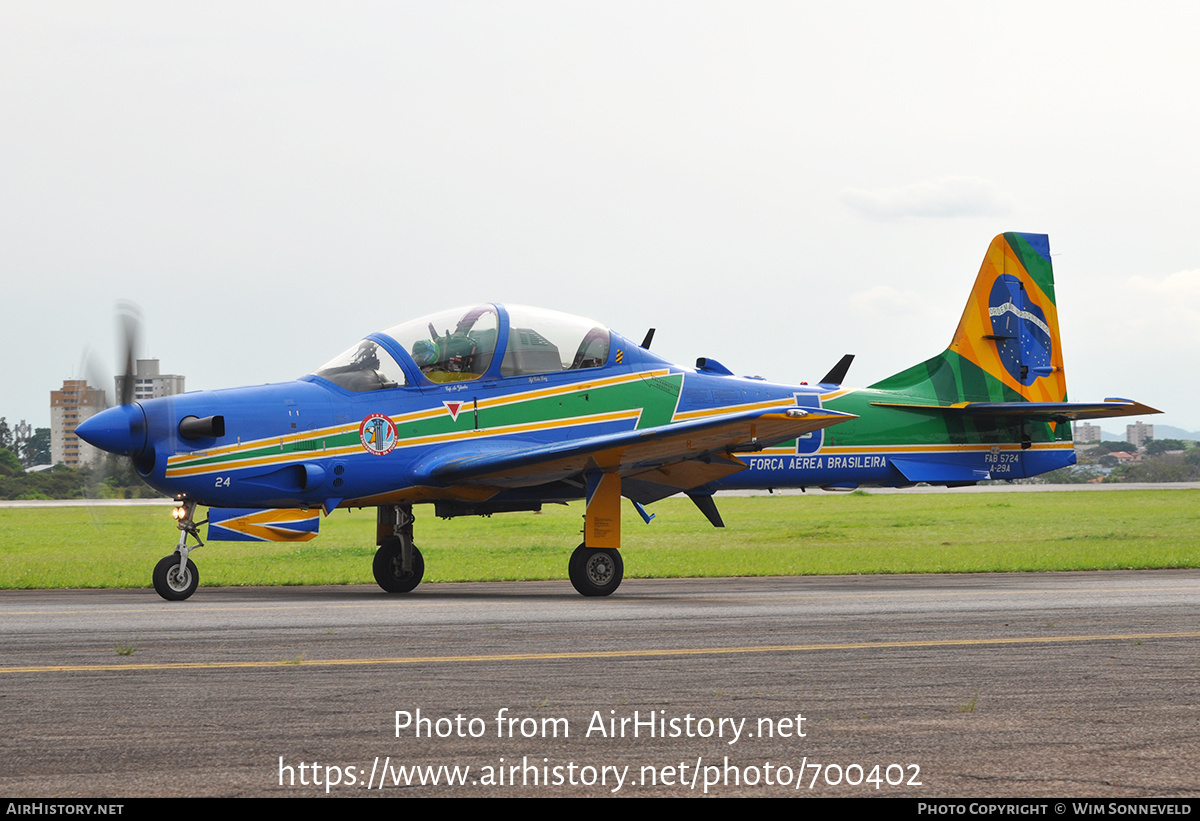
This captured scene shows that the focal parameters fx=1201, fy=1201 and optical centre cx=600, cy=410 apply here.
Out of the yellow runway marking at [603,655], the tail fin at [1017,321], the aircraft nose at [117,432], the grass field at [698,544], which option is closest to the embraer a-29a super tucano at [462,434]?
the aircraft nose at [117,432]

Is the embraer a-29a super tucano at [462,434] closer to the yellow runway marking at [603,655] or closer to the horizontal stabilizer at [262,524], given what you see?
the horizontal stabilizer at [262,524]

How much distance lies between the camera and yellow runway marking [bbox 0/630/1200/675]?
789 centimetres

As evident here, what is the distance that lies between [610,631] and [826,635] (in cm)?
177

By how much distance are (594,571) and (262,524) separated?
410cm

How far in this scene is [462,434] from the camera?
14828 millimetres

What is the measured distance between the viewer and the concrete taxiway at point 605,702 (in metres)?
4.87

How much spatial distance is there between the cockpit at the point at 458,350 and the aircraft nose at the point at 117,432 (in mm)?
2276

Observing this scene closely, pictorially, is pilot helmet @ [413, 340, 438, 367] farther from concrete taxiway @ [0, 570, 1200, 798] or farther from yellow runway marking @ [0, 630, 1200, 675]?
yellow runway marking @ [0, 630, 1200, 675]

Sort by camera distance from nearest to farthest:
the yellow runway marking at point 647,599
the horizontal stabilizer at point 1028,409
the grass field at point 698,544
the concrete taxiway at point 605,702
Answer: the concrete taxiway at point 605,702 → the yellow runway marking at point 647,599 → the horizontal stabilizer at point 1028,409 → the grass field at point 698,544

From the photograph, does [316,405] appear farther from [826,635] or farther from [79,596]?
[826,635]

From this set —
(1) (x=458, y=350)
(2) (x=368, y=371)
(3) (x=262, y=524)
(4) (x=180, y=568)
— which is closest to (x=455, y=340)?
(1) (x=458, y=350)

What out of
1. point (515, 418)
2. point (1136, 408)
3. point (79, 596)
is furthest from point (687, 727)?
point (1136, 408)

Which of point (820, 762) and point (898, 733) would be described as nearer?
point (820, 762)

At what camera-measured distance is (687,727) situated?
582cm
